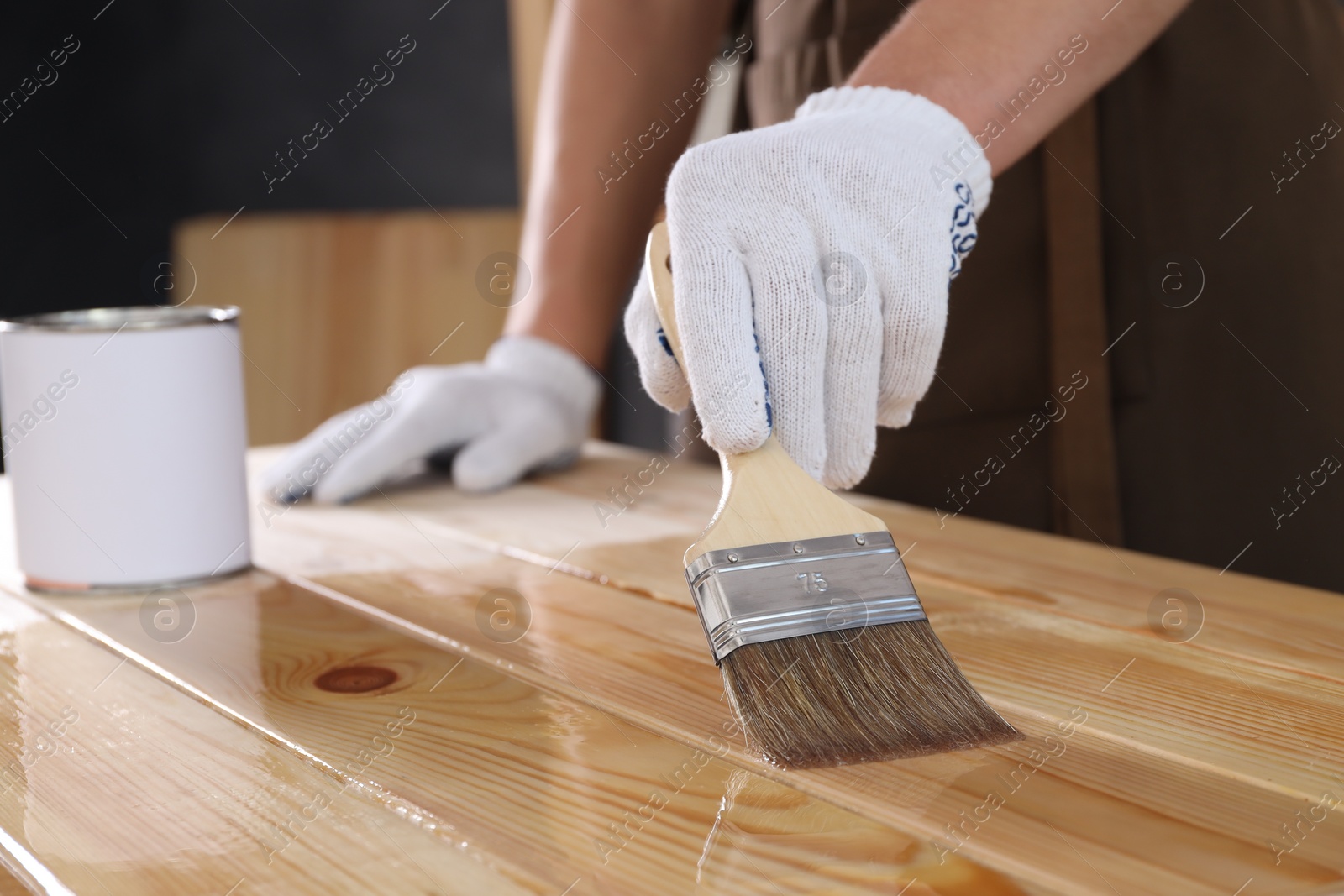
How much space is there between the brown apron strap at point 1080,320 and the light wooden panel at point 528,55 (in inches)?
60.3

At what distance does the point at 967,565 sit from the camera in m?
0.80

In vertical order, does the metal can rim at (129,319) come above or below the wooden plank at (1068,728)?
above

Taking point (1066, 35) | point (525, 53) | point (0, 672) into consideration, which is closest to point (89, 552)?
point (0, 672)

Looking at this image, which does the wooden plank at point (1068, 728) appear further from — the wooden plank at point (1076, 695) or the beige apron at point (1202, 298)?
the beige apron at point (1202, 298)

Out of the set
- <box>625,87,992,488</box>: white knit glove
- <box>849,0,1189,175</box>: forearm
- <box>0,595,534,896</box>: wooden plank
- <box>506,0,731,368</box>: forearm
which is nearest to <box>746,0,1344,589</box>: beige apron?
<box>506,0,731,368</box>: forearm

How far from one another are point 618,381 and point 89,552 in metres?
2.05

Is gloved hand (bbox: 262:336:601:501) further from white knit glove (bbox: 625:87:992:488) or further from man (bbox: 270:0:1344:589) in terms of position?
white knit glove (bbox: 625:87:992:488)

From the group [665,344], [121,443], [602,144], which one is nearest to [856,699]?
[665,344]

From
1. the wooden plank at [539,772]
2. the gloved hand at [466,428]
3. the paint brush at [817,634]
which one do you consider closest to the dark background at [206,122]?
the gloved hand at [466,428]

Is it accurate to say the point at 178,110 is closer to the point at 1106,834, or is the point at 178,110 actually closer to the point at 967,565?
the point at 967,565

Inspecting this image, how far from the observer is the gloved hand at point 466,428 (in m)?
1.07

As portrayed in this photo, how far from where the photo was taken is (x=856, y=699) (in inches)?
21.4

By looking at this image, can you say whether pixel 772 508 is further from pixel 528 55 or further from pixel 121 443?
pixel 528 55

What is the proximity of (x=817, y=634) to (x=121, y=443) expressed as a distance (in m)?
0.45
